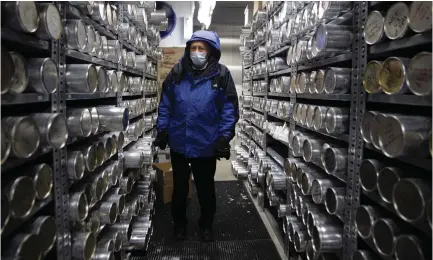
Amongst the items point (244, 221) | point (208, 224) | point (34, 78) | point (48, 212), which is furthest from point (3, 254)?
point (244, 221)

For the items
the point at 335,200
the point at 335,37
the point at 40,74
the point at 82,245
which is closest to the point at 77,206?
the point at 82,245

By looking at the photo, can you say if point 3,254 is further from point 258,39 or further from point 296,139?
point 258,39

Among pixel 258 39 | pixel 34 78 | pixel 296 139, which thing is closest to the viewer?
pixel 34 78

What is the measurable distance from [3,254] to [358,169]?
59.6 inches

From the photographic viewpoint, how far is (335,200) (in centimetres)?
189

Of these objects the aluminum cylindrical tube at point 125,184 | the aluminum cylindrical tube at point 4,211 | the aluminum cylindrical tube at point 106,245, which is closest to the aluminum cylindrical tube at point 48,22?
the aluminum cylindrical tube at point 4,211

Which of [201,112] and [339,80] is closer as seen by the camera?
[339,80]

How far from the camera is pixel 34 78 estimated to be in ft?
4.37

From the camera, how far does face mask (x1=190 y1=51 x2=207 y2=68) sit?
2951mm

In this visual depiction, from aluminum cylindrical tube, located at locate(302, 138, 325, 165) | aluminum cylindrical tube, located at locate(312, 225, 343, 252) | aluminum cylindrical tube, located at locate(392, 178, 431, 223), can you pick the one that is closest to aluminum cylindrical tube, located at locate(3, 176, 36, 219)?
aluminum cylindrical tube, located at locate(392, 178, 431, 223)

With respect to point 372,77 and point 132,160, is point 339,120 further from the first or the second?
point 132,160

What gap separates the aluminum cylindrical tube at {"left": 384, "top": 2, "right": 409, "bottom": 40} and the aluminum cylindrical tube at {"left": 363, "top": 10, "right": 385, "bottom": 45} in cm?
4

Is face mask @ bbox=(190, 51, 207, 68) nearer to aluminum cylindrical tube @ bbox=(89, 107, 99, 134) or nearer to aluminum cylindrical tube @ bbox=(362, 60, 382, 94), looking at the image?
aluminum cylindrical tube @ bbox=(89, 107, 99, 134)

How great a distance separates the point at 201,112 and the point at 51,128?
1682 millimetres
